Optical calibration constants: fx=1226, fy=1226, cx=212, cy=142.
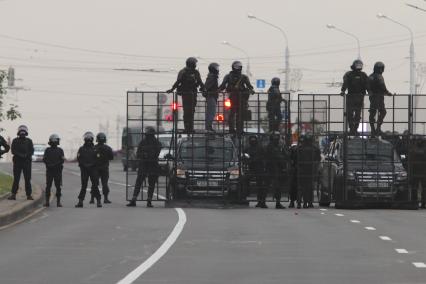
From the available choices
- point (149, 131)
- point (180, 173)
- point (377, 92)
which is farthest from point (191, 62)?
point (377, 92)

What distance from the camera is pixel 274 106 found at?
32.0m

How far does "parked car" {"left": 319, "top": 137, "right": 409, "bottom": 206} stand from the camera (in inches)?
1253

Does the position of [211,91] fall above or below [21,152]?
above

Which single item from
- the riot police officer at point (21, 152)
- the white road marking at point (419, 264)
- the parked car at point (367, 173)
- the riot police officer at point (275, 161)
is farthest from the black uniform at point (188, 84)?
the white road marking at point (419, 264)

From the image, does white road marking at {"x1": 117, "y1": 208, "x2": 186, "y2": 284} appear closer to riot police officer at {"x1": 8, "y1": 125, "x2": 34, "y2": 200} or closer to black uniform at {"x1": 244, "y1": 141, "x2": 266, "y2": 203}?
riot police officer at {"x1": 8, "y1": 125, "x2": 34, "y2": 200}

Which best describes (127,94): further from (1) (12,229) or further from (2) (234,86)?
(1) (12,229)

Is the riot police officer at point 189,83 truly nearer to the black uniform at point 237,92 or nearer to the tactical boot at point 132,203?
the black uniform at point 237,92

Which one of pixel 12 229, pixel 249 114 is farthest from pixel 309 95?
pixel 12 229

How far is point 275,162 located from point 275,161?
0.03m

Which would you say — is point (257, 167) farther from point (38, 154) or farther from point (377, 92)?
point (38, 154)

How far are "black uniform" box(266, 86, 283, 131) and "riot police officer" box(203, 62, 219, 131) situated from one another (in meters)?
1.41

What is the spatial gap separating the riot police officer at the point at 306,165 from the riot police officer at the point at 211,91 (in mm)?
2445

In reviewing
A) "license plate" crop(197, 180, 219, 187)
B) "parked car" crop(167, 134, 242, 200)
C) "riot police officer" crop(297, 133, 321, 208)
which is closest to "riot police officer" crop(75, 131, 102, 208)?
"parked car" crop(167, 134, 242, 200)

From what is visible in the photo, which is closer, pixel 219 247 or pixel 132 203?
pixel 219 247
